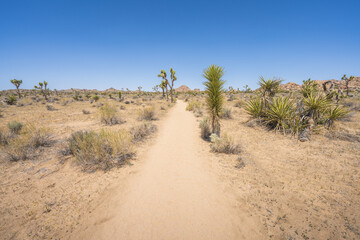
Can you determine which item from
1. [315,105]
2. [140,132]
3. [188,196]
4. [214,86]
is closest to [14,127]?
[140,132]

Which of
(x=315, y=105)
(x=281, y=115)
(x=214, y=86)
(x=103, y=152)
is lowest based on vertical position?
(x=103, y=152)

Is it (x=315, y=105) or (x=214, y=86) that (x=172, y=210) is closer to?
(x=214, y=86)

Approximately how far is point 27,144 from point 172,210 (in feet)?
20.5

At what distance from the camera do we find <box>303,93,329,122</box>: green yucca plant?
665 cm

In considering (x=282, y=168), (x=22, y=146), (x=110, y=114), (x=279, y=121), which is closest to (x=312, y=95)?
(x=279, y=121)

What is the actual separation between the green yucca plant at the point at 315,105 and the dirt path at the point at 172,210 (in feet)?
22.4

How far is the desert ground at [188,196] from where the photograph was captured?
2.41 meters

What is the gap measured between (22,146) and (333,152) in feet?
37.4

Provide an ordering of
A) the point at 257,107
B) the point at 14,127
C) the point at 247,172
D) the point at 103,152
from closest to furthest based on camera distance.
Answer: the point at 247,172 < the point at 103,152 < the point at 14,127 < the point at 257,107

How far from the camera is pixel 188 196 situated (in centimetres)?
319

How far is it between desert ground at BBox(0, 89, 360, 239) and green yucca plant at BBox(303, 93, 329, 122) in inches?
83.8

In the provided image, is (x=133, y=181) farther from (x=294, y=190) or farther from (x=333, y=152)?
(x=333, y=152)

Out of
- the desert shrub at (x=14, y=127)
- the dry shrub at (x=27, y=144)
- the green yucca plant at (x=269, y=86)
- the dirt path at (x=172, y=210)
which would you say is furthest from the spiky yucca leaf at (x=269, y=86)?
the desert shrub at (x=14, y=127)

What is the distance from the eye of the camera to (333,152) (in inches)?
188
